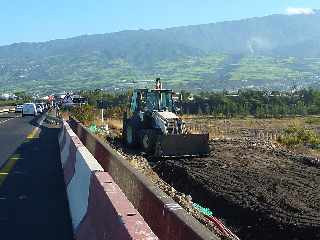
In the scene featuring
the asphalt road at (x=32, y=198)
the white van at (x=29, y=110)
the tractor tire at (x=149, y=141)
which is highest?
the asphalt road at (x=32, y=198)

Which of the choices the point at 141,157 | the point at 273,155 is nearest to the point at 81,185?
the point at 141,157

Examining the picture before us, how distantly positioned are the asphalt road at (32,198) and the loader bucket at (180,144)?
14.0ft

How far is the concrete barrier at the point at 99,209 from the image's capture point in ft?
16.5

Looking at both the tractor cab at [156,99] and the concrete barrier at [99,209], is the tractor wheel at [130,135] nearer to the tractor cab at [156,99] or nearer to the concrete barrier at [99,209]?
the tractor cab at [156,99]

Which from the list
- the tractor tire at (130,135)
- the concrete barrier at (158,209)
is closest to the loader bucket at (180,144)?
the tractor tire at (130,135)

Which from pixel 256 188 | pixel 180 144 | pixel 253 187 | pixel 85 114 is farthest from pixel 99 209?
pixel 85 114

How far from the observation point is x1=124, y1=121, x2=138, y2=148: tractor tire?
80.3ft

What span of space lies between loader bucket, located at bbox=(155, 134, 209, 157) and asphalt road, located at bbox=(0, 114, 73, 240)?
4275mm

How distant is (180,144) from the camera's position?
71.6 ft

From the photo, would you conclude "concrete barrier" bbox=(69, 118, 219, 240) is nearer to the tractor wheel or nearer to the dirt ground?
the dirt ground

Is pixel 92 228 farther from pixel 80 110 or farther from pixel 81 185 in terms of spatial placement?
pixel 80 110

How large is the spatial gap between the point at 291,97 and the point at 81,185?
11551cm

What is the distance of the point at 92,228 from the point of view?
6.74m

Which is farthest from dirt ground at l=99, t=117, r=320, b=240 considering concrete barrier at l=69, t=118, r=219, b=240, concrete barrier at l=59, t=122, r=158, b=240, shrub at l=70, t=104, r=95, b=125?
shrub at l=70, t=104, r=95, b=125
